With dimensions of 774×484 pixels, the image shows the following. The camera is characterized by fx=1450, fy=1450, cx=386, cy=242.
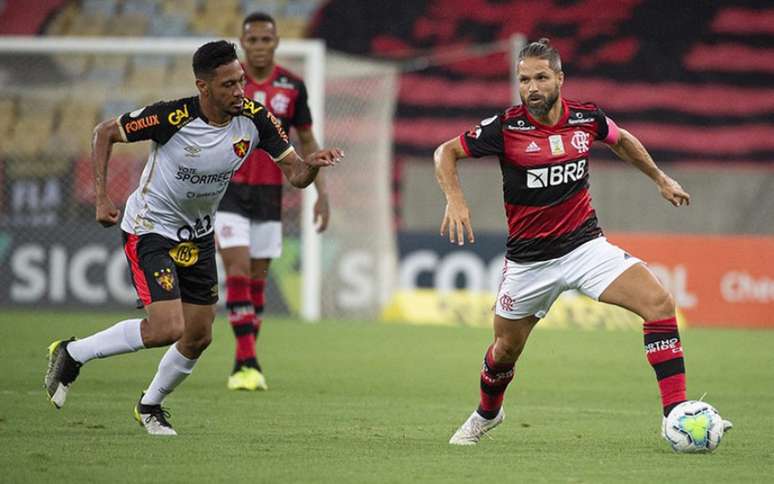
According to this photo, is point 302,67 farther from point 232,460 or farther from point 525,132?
point 232,460

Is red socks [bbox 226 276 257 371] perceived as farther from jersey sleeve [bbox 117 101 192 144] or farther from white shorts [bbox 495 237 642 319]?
white shorts [bbox 495 237 642 319]

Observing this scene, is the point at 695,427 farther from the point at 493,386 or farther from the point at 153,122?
the point at 153,122

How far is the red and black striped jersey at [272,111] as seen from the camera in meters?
10.8

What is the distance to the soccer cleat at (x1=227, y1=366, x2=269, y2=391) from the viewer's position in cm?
1016

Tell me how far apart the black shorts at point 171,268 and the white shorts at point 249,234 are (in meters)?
2.62

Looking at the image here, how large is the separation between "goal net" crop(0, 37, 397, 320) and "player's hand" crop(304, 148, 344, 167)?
971 cm

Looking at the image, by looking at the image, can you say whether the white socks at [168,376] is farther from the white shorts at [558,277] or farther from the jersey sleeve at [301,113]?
the jersey sleeve at [301,113]

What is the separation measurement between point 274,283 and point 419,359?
488cm

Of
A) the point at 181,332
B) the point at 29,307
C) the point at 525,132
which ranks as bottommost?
the point at 29,307

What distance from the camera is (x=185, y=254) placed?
7.89m

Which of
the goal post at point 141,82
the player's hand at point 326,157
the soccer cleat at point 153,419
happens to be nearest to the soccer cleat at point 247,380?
the soccer cleat at point 153,419

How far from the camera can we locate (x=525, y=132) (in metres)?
7.50

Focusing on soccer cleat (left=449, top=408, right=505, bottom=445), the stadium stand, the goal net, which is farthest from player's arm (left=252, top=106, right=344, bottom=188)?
the stadium stand

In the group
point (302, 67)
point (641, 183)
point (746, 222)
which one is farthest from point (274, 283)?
point (746, 222)
